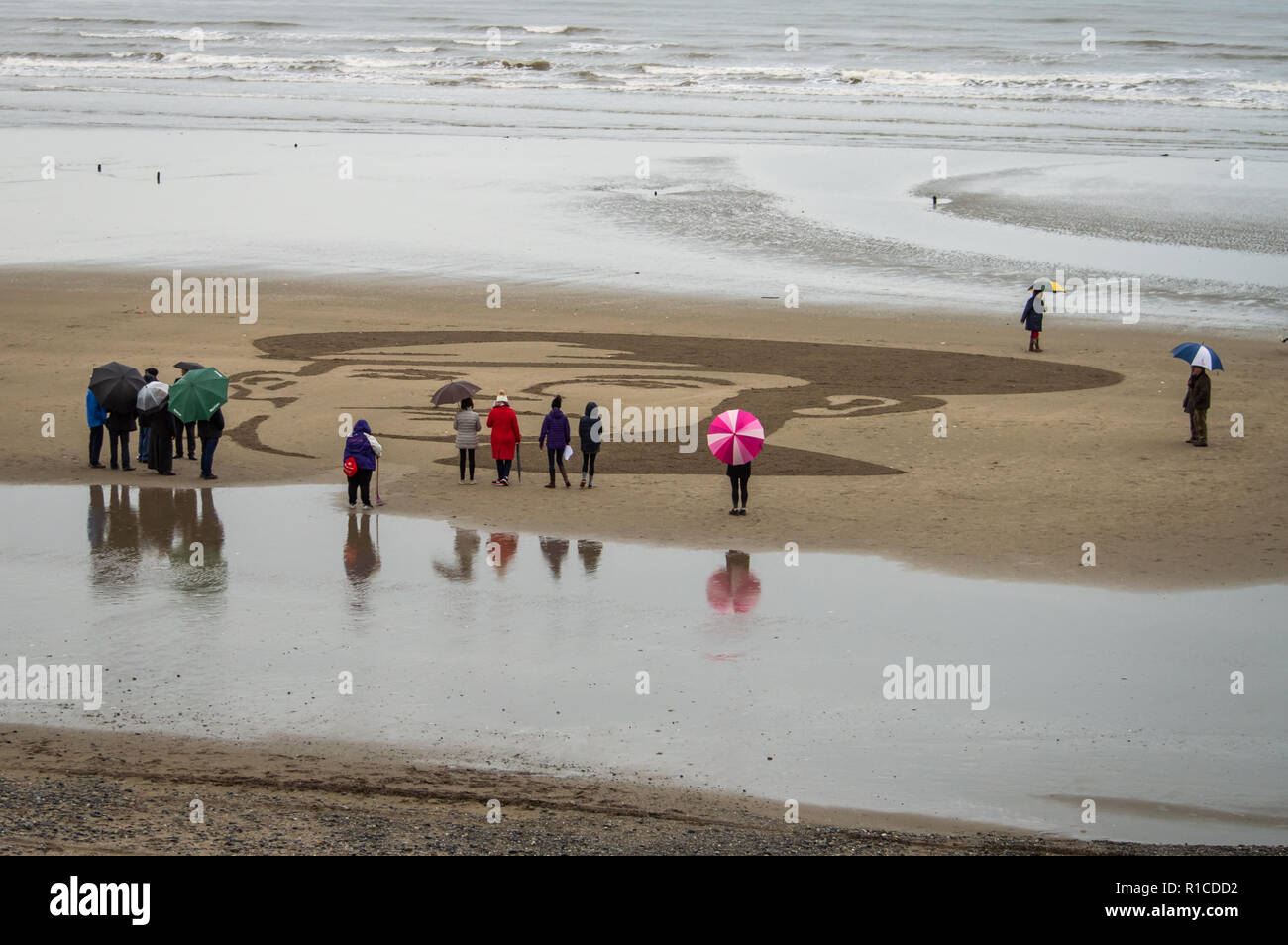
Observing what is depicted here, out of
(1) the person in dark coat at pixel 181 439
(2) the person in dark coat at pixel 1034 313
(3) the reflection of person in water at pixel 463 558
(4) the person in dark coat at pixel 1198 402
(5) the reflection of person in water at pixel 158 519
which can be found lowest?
(3) the reflection of person in water at pixel 463 558

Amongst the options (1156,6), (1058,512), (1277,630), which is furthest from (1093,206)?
(1156,6)

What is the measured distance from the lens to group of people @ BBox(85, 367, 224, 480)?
22.5 metres

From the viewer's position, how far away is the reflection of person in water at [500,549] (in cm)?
1863

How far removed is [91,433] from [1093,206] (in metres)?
36.3

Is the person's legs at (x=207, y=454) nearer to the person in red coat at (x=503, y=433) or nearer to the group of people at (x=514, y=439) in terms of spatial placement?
the group of people at (x=514, y=439)

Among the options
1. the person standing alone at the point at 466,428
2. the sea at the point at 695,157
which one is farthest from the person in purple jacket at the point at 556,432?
the sea at the point at 695,157

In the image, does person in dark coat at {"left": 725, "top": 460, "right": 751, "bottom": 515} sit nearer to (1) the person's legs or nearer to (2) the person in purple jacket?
(2) the person in purple jacket

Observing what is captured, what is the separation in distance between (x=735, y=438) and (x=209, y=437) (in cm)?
840

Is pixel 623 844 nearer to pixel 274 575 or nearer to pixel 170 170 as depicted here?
pixel 274 575

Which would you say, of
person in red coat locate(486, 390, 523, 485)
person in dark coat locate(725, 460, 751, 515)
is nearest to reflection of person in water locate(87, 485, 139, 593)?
person in red coat locate(486, 390, 523, 485)

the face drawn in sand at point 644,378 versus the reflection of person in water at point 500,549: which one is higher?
the face drawn in sand at point 644,378

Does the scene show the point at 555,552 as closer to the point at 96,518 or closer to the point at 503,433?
the point at 503,433

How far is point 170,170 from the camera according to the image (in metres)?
54.3

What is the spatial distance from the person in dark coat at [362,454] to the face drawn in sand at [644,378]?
3.22 m
